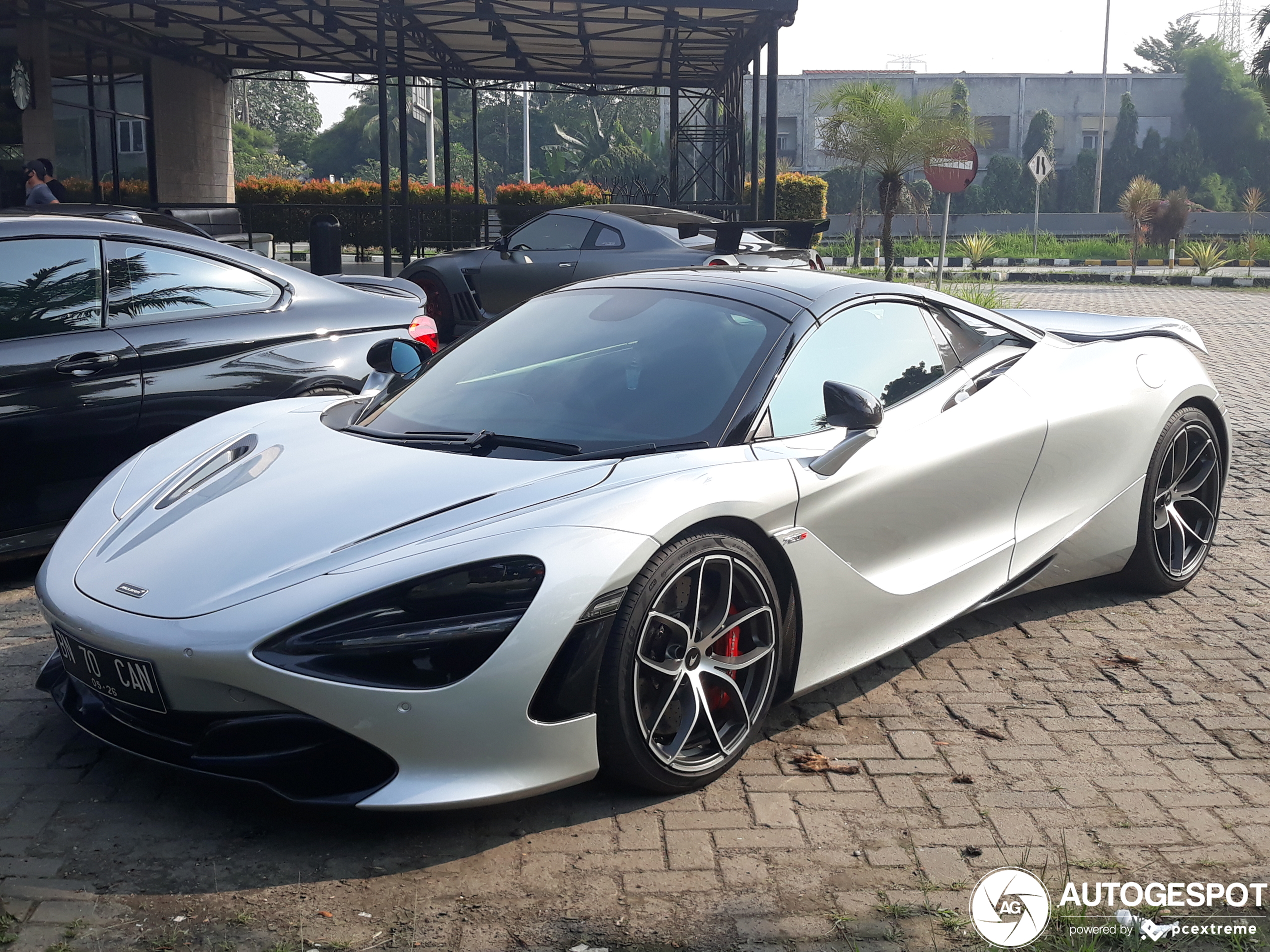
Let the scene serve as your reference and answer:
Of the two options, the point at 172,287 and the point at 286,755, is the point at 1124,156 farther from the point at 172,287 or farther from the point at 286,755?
the point at 286,755

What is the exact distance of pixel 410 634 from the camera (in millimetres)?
2873

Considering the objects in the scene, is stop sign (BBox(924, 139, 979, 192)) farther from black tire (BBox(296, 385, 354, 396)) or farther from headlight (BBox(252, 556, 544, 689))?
headlight (BBox(252, 556, 544, 689))

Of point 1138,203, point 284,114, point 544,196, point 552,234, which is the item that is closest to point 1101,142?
point 1138,203

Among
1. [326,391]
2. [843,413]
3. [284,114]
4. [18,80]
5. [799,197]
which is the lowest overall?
[326,391]

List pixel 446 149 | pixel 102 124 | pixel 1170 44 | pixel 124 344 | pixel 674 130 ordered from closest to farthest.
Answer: pixel 124 344 < pixel 102 124 < pixel 446 149 < pixel 674 130 < pixel 1170 44

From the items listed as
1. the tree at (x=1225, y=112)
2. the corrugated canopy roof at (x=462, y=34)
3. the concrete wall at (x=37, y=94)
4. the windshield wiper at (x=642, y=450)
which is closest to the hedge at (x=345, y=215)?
the corrugated canopy roof at (x=462, y=34)

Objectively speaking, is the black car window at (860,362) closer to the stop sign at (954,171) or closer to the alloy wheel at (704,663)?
the alloy wheel at (704,663)

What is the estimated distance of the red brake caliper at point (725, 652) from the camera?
3.42 meters

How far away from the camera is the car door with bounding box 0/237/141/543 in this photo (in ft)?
16.0

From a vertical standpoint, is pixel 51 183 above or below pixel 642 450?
above

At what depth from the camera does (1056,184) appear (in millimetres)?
59938

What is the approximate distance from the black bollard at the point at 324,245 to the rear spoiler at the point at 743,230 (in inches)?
131

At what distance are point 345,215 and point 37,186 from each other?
1145 cm

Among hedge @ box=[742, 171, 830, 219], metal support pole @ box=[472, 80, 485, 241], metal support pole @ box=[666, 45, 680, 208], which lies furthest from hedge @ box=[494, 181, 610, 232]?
hedge @ box=[742, 171, 830, 219]
